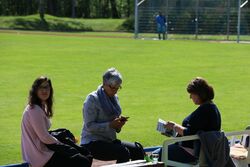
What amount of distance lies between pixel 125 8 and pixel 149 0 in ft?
110

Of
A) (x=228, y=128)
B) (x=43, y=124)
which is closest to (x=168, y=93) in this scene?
(x=228, y=128)

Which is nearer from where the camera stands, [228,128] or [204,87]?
[204,87]

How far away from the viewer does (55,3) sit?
246 feet

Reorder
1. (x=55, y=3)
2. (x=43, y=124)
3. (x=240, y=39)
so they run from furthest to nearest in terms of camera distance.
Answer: (x=55, y=3)
(x=240, y=39)
(x=43, y=124)

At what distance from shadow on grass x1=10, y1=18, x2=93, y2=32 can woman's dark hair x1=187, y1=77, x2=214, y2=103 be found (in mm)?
50367

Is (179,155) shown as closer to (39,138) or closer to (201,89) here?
(201,89)

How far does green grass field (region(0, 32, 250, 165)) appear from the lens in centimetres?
1317

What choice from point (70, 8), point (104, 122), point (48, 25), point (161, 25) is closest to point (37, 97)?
point (104, 122)

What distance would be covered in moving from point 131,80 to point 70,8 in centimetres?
5705

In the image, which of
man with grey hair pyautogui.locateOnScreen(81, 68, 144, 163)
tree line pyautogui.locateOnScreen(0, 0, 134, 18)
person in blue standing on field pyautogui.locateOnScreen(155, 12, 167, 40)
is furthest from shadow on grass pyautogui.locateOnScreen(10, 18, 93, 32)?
man with grey hair pyautogui.locateOnScreen(81, 68, 144, 163)

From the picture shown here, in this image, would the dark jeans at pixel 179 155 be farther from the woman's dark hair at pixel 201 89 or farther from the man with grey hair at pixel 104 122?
the woman's dark hair at pixel 201 89

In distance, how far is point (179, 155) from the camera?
8.07 meters

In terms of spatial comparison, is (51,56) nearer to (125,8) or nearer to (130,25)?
(130,25)

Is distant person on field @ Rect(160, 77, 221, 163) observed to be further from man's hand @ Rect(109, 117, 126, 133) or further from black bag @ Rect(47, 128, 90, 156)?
black bag @ Rect(47, 128, 90, 156)
